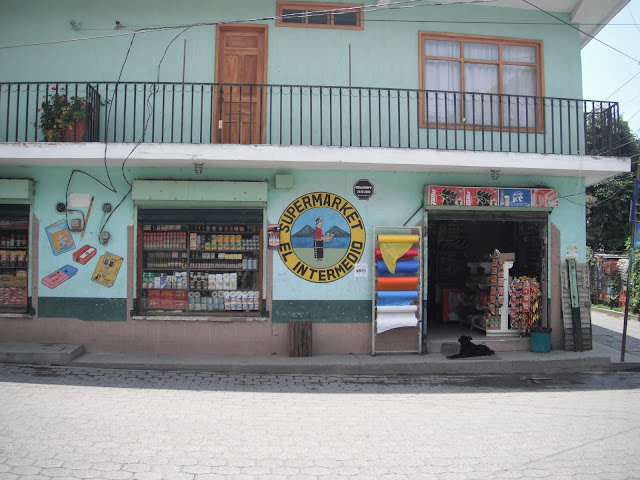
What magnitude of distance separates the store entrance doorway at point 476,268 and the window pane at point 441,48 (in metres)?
3.14

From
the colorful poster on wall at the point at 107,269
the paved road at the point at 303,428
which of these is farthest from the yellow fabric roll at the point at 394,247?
the colorful poster on wall at the point at 107,269

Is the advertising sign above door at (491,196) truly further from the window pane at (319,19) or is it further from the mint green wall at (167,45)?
the window pane at (319,19)

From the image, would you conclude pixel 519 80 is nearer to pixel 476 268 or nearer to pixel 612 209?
pixel 476 268

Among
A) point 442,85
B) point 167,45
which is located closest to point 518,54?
point 442,85

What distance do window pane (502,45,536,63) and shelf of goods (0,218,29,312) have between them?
970cm

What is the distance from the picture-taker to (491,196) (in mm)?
9328

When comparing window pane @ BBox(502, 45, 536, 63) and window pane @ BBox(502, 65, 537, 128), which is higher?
window pane @ BBox(502, 45, 536, 63)

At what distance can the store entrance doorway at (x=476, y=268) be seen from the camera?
9711 millimetres

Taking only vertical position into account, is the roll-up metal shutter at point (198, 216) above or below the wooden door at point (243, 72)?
below

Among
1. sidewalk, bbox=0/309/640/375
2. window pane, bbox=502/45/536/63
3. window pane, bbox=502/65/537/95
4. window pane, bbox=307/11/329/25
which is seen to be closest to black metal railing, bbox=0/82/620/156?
window pane, bbox=502/65/537/95

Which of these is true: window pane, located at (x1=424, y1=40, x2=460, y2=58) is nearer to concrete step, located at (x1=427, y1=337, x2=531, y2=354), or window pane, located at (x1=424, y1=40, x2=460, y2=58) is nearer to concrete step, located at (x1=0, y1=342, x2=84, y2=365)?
concrete step, located at (x1=427, y1=337, x2=531, y2=354)

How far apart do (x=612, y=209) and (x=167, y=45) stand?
18343mm

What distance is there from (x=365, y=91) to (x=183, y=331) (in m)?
5.60

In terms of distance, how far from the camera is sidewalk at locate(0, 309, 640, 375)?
8.17 m
